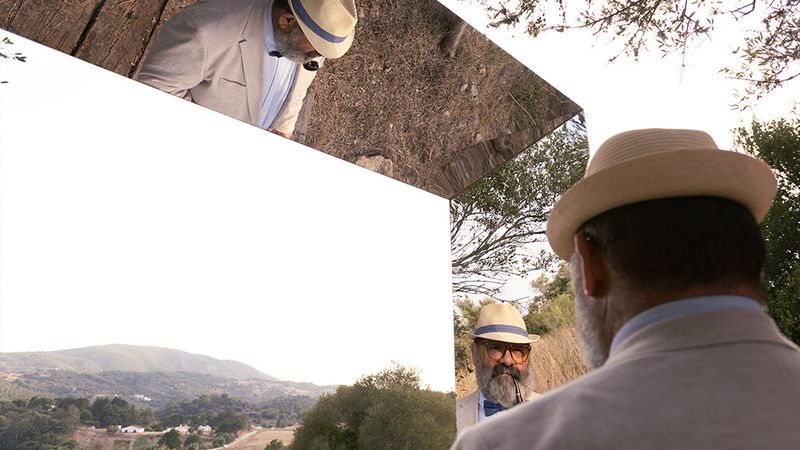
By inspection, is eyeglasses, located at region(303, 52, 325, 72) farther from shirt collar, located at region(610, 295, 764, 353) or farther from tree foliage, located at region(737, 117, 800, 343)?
tree foliage, located at region(737, 117, 800, 343)

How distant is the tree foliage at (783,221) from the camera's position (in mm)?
8039

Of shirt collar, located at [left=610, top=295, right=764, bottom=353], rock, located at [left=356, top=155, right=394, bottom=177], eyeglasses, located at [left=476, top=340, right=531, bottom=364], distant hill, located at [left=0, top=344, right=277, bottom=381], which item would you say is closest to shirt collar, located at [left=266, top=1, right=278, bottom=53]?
rock, located at [left=356, top=155, right=394, bottom=177]

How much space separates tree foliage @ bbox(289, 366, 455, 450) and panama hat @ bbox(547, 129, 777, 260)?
350cm

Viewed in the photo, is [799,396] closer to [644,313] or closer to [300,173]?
[644,313]

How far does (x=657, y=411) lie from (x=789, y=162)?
973 centimetres

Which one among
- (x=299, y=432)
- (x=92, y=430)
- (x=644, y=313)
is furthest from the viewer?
(x=299, y=432)

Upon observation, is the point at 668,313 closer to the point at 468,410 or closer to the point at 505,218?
the point at 468,410

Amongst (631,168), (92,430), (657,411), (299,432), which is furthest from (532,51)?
(657,411)

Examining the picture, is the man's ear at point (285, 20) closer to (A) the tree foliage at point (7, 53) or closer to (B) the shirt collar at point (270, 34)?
(B) the shirt collar at point (270, 34)

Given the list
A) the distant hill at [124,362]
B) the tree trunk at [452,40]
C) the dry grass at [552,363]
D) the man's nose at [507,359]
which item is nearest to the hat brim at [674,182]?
the distant hill at [124,362]

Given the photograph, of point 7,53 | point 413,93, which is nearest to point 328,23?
point 413,93

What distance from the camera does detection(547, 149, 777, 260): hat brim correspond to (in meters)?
1.04

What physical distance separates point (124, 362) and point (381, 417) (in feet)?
5.13

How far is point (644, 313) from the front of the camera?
93cm
